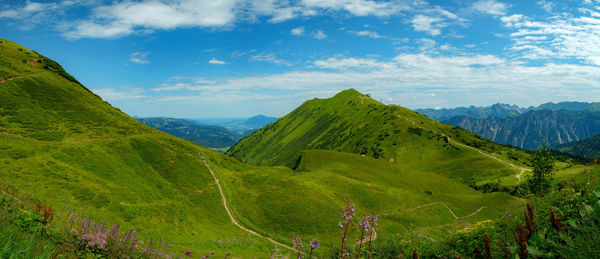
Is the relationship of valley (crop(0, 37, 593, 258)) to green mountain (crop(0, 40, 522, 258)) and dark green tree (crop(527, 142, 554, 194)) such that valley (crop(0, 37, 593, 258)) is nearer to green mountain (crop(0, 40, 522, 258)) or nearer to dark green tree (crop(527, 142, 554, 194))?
green mountain (crop(0, 40, 522, 258))

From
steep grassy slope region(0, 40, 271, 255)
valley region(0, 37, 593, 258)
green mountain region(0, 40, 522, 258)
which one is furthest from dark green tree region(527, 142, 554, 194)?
steep grassy slope region(0, 40, 271, 255)

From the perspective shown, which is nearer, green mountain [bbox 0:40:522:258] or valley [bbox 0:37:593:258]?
valley [bbox 0:37:593:258]

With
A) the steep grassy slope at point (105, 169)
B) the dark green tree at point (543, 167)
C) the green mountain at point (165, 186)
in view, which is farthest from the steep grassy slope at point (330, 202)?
the dark green tree at point (543, 167)

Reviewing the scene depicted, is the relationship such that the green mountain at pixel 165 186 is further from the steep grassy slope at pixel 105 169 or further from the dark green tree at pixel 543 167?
the dark green tree at pixel 543 167

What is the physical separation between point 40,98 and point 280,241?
8341 centimetres

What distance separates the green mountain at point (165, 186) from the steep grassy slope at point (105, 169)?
207 millimetres

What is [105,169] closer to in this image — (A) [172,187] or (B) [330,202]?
(A) [172,187]

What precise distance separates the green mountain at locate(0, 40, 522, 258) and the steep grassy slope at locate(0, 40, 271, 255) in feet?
0.68

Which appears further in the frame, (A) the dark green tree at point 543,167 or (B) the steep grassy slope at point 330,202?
(A) the dark green tree at point 543,167

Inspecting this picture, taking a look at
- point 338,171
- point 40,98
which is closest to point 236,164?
point 338,171

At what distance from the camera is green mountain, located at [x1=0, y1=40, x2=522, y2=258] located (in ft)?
132

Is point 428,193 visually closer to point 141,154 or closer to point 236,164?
point 236,164

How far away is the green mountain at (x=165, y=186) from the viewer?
40281 millimetres

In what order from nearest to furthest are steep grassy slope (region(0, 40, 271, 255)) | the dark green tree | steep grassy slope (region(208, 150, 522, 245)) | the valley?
steep grassy slope (region(0, 40, 271, 255)) < the valley < steep grassy slope (region(208, 150, 522, 245)) < the dark green tree
